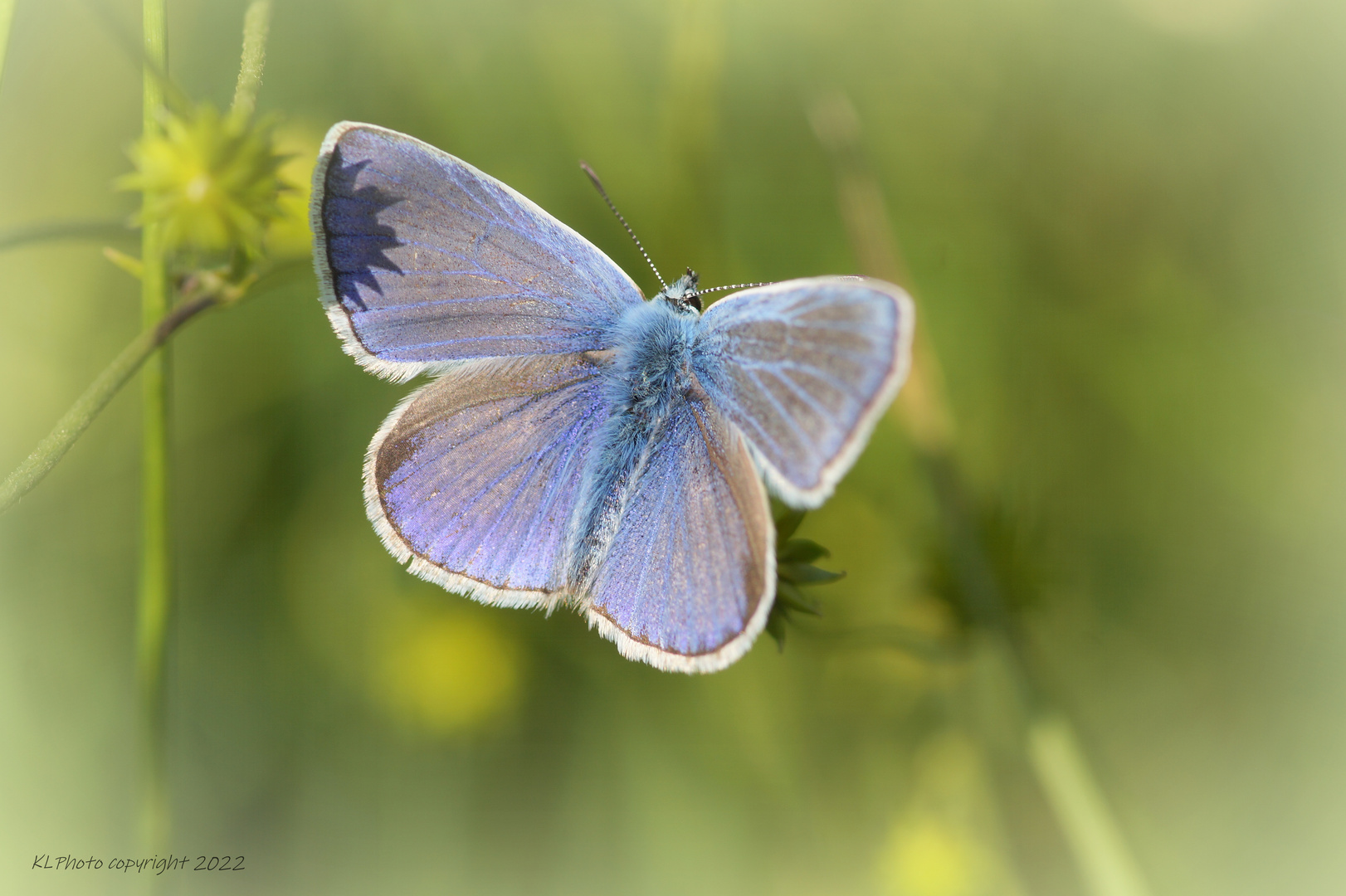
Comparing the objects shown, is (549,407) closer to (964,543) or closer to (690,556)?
(690,556)

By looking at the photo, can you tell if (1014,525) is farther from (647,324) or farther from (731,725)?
(647,324)

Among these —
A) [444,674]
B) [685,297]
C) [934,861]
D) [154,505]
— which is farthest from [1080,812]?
[154,505]

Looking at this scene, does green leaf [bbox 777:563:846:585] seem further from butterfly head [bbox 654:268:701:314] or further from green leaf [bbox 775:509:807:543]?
butterfly head [bbox 654:268:701:314]

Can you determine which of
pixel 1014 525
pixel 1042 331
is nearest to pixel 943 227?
pixel 1042 331

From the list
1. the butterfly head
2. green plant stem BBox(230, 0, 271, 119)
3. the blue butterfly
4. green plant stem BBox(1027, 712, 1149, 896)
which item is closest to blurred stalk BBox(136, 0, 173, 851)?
green plant stem BBox(230, 0, 271, 119)

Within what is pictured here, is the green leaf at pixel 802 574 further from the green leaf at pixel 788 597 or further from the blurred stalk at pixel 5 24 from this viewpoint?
the blurred stalk at pixel 5 24
